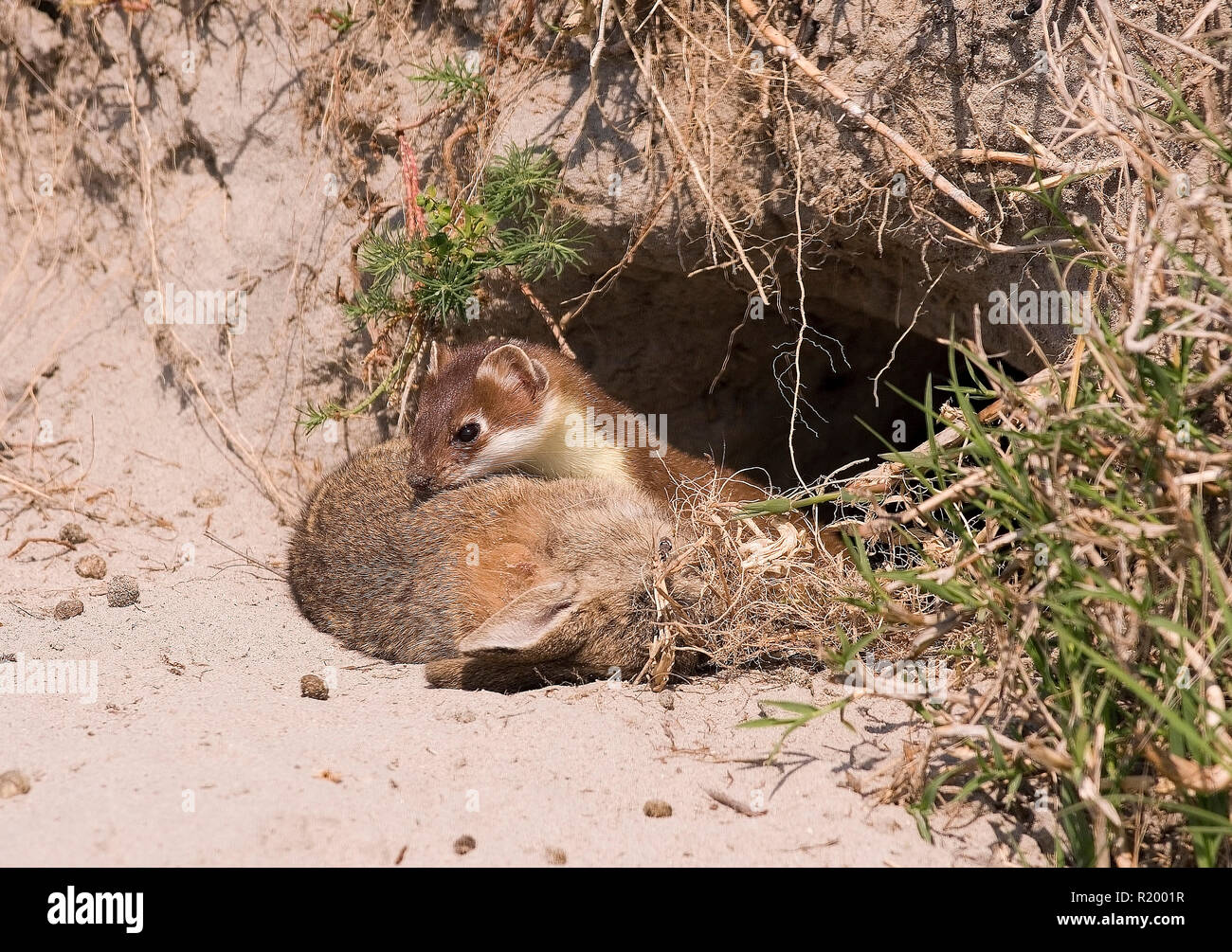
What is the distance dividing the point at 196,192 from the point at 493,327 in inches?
80.2

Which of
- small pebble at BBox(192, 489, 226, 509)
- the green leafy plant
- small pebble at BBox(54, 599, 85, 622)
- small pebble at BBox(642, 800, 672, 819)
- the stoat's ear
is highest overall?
the green leafy plant

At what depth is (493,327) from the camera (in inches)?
243

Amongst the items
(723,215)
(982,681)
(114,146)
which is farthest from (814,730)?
(114,146)

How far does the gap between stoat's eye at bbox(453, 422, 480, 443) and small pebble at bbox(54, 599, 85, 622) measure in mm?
1820

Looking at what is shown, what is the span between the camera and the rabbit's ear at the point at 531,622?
13.2 ft

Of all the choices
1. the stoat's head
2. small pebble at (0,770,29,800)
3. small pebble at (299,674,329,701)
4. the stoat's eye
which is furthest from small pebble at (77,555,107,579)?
small pebble at (0,770,29,800)

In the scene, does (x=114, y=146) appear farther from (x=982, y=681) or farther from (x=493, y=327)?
(x=982, y=681)

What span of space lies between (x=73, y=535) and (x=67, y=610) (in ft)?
2.96

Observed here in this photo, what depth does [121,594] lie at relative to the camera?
486 cm

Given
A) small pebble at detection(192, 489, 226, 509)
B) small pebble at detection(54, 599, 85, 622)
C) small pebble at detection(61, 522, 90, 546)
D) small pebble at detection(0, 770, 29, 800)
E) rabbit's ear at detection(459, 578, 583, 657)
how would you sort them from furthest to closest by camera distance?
small pebble at detection(192, 489, 226, 509) < small pebble at detection(61, 522, 90, 546) < small pebble at detection(54, 599, 85, 622) < rabbit's ear at detection(459, 578, 583, 657) < small pebble at detection(0, 770, 29, 800)

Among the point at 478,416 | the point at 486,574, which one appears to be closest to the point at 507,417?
the point at 478,416

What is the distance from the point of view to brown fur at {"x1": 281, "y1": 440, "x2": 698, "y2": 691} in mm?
4258

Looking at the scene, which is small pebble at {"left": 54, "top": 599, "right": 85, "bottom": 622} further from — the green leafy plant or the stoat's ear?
the green leafy plant

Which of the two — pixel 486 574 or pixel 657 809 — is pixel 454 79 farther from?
pixel 657 809
